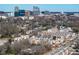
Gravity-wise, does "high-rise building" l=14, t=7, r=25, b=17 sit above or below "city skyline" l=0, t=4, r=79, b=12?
below

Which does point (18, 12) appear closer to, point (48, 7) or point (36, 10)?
point (36, 10)

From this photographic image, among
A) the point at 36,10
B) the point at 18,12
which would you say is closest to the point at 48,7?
the point at 36,10

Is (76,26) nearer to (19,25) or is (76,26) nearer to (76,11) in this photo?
(76,11)

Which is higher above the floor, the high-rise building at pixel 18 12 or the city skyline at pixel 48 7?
the city skyline at pixel 48 7
